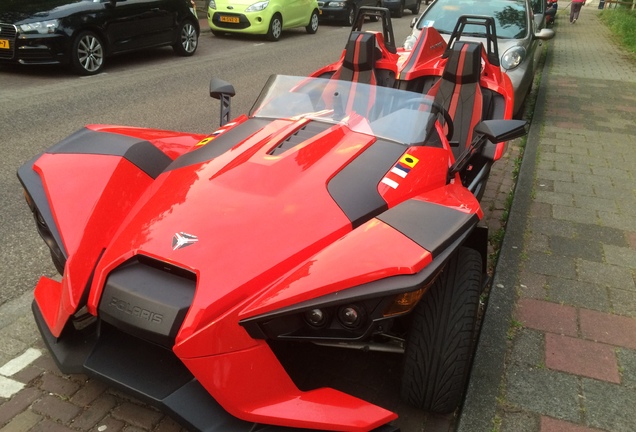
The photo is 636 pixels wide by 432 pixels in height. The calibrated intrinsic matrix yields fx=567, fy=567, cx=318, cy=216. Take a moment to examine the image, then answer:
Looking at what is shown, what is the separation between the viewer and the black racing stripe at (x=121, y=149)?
9.80 ft

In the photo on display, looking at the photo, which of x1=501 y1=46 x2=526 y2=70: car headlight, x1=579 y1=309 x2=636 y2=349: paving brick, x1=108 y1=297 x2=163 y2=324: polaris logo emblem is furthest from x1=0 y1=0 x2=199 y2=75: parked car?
x1=579 y1=309 x2=636 y2=349: paving brick

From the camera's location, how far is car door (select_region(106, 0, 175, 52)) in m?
9.41

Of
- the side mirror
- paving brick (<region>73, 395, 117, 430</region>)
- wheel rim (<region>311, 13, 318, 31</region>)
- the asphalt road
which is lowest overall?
paving brick (<region>73, 395, 117, 430</region>)

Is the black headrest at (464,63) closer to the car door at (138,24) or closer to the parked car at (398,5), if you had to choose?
the car door at (138,24)

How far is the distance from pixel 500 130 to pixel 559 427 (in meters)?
1.54

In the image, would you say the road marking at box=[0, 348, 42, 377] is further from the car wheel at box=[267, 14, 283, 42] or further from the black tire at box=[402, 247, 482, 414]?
the car wheel at box=[267, 14, 283, 42]

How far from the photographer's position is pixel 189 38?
1145 cm

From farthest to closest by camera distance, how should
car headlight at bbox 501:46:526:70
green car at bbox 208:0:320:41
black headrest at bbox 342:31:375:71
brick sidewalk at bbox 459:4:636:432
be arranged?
green car at bbox 208:0:320:41, car headlight at bbox 501:46:526:70, black headrest at bbox 342:31:375:71, brick sidewalk at bbox 459:4:636:432

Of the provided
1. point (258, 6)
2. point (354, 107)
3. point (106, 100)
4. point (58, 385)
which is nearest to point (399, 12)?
point (258, 6)

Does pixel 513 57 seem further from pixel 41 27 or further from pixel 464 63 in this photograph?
pixel 41 27

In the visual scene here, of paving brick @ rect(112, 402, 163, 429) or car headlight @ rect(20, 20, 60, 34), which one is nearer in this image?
paving brick @ rect(112, 402, 163, 429)

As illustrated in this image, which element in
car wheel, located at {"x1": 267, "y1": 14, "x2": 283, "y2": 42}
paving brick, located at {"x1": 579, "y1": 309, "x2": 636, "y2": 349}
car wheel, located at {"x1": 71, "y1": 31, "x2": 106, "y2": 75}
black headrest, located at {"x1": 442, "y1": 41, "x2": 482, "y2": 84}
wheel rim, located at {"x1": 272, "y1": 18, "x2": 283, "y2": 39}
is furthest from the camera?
wheel rim, located at {"x1": 272, "y1": 18, "x2": 283, "y2": 39}

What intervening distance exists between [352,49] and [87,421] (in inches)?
122

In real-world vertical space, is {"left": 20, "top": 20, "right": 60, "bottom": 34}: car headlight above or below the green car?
above
